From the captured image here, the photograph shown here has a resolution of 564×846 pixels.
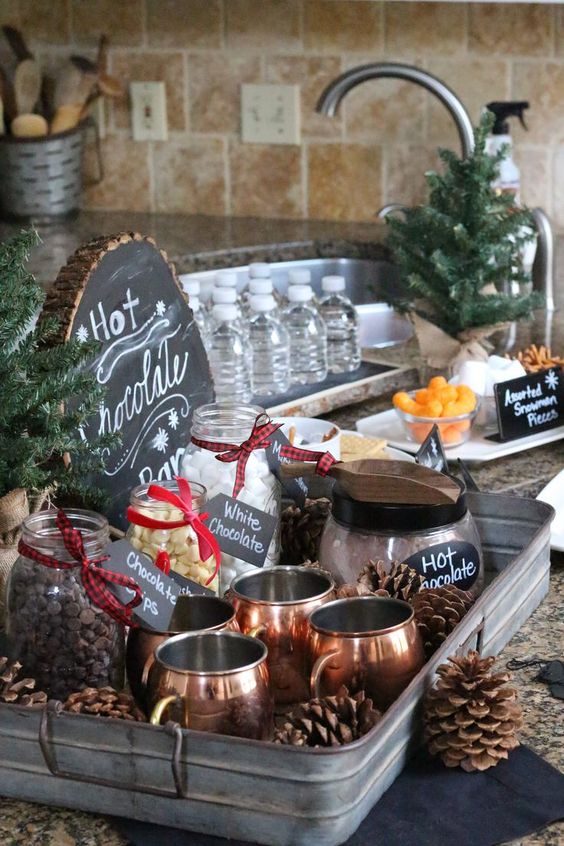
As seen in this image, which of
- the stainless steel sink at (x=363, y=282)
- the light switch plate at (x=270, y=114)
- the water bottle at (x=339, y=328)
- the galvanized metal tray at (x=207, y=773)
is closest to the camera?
the galvanized metal tray at (x=207, y=773)

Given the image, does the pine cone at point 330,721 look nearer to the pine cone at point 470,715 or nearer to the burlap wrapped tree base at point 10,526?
the pine cone at point 470,715

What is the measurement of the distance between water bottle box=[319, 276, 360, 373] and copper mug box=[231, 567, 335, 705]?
0.99m

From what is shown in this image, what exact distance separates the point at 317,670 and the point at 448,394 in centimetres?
76

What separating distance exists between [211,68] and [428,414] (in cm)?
166

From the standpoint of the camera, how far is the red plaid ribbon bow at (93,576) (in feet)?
2.78

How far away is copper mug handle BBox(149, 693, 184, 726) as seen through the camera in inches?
30.2

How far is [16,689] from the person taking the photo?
2.68 ft

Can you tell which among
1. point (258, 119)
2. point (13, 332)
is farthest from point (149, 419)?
point (258, 119)

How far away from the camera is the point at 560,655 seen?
100cm

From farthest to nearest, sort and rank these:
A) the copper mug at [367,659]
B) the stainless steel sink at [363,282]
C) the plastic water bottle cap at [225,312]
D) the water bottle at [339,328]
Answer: the stainless steel sink at [363,282] < the water bottle at [339,328] < the plastic water bottle cap at [225,312] < the copper mug at [367,659]

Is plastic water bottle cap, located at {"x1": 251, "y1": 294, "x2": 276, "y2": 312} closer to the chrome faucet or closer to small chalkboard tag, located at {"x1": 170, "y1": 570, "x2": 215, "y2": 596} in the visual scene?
the chrome faucet

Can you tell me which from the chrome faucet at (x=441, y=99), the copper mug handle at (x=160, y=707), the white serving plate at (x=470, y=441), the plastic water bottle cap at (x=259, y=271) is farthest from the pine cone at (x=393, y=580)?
the chrome faucet at (x=441, y=99)

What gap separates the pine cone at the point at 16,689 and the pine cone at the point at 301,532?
0.34 metres

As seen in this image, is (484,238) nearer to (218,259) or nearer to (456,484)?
(456,484)
